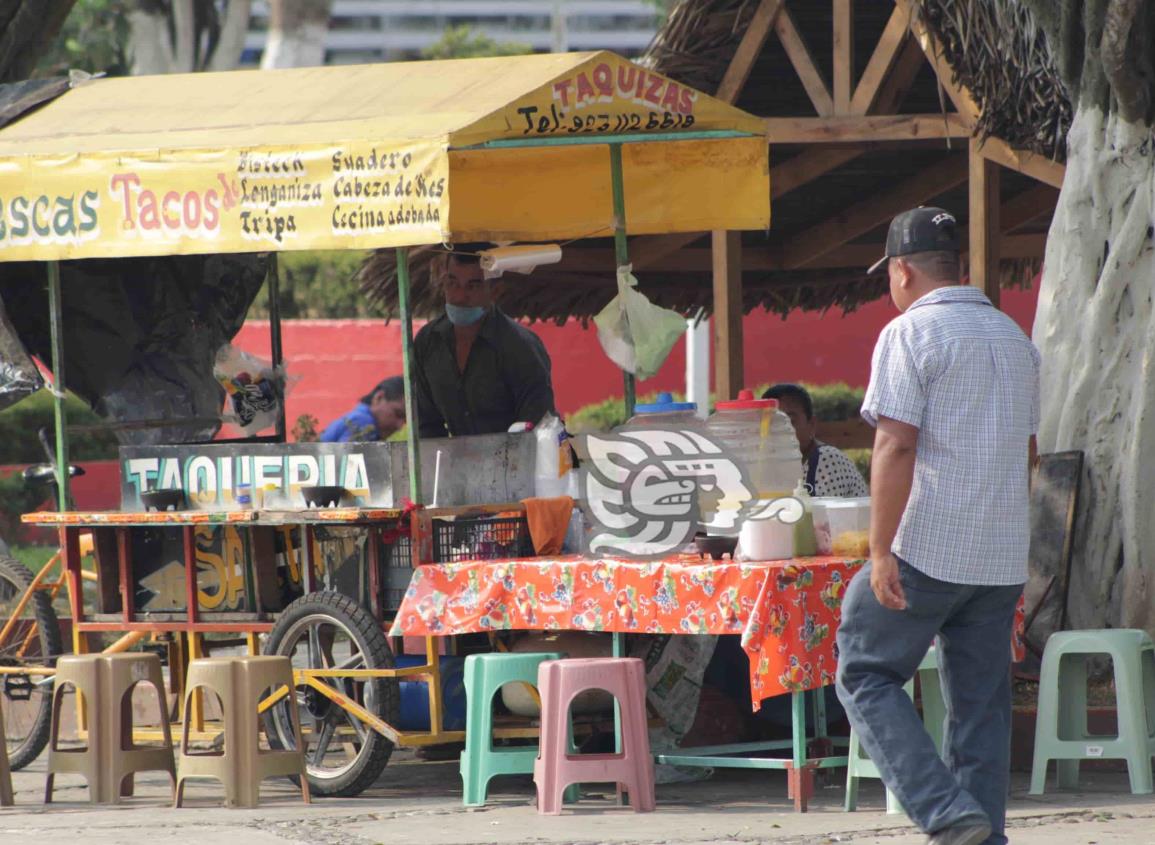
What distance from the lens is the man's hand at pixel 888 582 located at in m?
5.10

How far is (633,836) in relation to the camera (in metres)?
6.18

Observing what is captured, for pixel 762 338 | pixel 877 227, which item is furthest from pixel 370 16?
pixel 877 227

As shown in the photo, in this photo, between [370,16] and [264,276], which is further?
[370,16]

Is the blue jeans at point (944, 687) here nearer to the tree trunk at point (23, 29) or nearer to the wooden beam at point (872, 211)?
the wooden beam at point (872, 211)

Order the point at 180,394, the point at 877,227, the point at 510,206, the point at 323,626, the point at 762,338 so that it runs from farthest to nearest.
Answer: the point at 762,338, the point at 877,227, the point at 180,394, the point at 510,206, the point at 323,626

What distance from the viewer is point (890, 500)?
509cm

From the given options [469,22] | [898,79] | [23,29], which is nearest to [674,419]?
[898,79]

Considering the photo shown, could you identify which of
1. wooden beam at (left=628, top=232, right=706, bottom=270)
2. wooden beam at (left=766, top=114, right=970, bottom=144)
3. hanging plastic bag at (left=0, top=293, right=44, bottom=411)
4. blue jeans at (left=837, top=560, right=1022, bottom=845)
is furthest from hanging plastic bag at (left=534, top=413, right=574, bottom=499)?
wooden beam at (left=628, top=232, right=706, bottom=270)

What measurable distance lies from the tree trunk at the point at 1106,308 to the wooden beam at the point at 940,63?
131 centimetres

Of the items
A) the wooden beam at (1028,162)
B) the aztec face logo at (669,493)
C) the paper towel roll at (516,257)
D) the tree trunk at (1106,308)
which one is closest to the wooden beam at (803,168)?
the wooden beam at (1028,162)

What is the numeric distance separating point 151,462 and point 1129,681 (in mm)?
3884

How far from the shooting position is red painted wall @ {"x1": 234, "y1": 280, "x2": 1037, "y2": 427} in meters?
20.2

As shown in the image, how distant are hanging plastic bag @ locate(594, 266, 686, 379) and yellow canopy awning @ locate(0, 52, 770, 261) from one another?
0.58 meters

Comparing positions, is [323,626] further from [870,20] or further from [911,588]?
[870,20]
